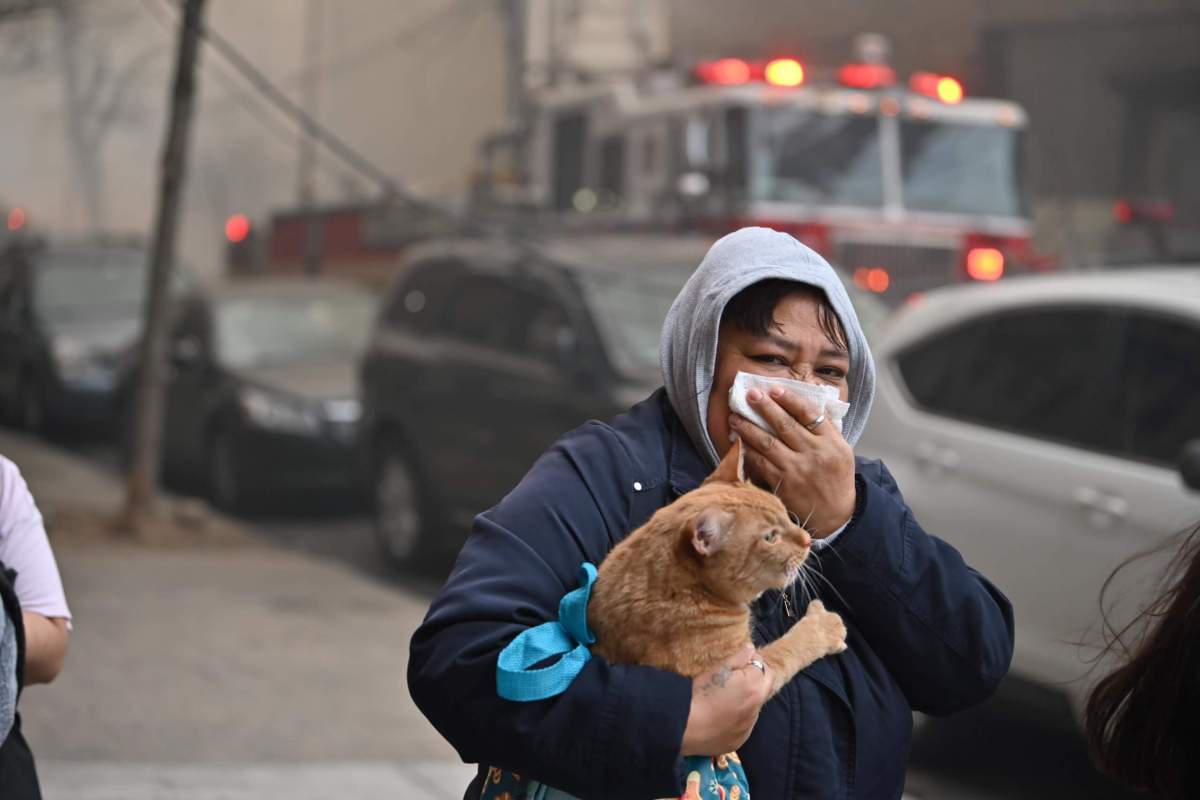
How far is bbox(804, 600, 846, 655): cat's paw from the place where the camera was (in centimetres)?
209

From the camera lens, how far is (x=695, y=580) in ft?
6.45

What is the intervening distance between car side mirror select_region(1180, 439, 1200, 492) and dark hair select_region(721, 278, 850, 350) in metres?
3.14

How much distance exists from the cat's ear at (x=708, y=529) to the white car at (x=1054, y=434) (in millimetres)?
3375

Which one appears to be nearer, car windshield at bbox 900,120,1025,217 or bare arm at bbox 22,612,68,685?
bare arm at bbox 22,612,68,685

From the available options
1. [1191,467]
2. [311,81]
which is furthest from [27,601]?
[311,81]

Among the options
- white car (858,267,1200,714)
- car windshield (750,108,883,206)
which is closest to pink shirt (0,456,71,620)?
white car (858,267,1200,714)

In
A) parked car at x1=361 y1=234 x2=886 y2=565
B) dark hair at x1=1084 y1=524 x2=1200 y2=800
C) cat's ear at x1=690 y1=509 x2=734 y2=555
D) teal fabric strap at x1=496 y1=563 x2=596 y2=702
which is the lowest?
parked car at x1=361 y1=234 x2=886 y2=565

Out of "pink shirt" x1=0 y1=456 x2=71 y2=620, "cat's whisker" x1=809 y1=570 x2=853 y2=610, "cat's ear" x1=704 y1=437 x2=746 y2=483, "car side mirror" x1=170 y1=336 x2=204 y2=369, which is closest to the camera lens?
"cat's ear" x1=704 y1=437 x2=746 y2=483

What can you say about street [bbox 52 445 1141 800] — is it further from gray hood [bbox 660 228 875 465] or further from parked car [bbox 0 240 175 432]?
parked car [bbox 0 240 175 432]

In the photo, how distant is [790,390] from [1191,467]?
10.7 ft

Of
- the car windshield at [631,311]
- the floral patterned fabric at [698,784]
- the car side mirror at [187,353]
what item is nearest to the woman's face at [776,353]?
the floral patterned fabric at [698,784]

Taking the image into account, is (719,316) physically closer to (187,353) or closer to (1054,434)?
(1054,434)

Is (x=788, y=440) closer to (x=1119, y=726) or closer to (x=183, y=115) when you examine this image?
(x=1119, y=726)

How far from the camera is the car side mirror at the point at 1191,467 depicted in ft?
16.5
